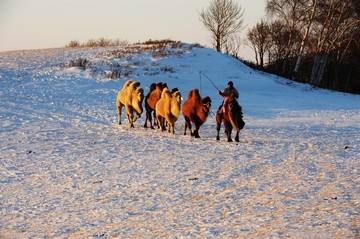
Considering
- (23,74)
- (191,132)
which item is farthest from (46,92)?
(191,132)

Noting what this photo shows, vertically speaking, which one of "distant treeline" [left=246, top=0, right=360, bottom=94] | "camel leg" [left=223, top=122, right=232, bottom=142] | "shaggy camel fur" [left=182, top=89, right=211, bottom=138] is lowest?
"camel leg" [left=223, top=122, right=232, bottom=142]

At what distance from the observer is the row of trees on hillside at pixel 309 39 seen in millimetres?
40281

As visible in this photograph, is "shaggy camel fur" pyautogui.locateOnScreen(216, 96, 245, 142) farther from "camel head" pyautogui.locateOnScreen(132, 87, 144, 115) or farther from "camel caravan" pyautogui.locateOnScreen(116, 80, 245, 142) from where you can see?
"camel head" pyautogui.locateOnScreen(132, 87, 144, 115)

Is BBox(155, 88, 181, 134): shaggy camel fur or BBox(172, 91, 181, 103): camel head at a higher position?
BBox(172, 91, 181, 103): camel head

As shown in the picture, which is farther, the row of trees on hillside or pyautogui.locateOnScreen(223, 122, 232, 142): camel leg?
the row of trees on hillside

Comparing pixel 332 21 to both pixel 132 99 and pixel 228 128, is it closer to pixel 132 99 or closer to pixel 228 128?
pixel 132 99

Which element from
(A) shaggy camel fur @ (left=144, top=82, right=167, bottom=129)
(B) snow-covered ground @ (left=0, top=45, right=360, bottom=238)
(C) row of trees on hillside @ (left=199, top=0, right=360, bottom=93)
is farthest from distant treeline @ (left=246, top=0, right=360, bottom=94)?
(A) shaggy camel fur @ (left=144, top=82, right=167, bottom=129)

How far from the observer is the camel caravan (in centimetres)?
1452

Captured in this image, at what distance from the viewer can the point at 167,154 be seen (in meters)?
12.8

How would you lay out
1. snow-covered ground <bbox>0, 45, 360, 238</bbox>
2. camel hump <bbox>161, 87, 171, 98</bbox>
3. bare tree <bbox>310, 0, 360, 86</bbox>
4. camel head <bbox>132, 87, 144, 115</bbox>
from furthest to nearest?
bare tree <bbox>310, 0, 360, 86</bbox> → camel head <bbox>132, 87, 144, 115</bbox> → camel hump <bbox>161, 87, 171, 98</bbox> → snow-covered ground <bbox>0, 45, 360, 238</bbox>

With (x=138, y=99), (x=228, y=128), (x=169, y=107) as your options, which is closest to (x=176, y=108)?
(x=169, y=107)

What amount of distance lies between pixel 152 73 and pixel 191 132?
15.7 m

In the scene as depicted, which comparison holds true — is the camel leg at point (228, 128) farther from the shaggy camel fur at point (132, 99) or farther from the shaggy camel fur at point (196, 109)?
the shaggy camel fur at point (132, 99)

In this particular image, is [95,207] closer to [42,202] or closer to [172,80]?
[42,202]
